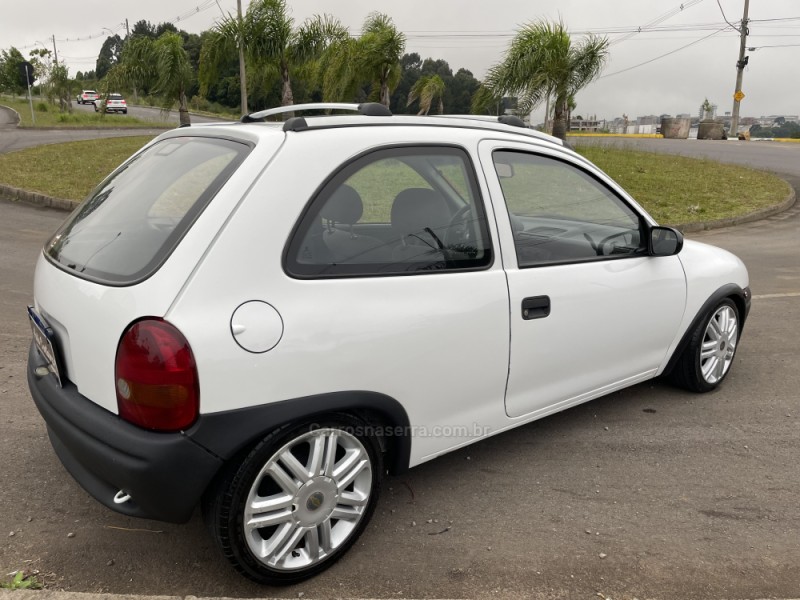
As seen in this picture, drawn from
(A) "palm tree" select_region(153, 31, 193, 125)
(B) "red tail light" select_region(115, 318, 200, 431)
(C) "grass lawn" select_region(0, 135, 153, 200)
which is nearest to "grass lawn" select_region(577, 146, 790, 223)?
(B) "red tail light" select_region(115, 318, 200, 431)

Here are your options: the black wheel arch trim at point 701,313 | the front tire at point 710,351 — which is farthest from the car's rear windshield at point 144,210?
the front tire at point 710,351

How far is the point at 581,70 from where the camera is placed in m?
15.9

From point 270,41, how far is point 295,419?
1627cm

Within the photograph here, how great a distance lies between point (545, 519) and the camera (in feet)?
9.49

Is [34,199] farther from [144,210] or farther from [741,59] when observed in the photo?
[741,59]

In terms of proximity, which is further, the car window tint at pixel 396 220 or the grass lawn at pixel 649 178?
the grass lawn at pixel 649 178

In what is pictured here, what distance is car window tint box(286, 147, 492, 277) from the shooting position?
2416mm

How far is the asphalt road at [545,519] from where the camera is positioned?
2486 mm

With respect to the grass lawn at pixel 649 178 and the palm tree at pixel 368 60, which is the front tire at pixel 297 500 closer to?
the grass lawn at pixel 649 178

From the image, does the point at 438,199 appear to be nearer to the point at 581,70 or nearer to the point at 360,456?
the point at 360,456

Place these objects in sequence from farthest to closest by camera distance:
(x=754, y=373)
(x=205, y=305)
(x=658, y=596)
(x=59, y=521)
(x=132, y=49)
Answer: (x=132, y=49) → (x=754, y=373) → (x=59, y=521) → (x=658, y=596) → (x=205, y=305)

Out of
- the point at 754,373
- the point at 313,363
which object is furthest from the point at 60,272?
the point at 754,373

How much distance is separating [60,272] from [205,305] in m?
0.86

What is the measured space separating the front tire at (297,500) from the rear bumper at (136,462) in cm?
12
